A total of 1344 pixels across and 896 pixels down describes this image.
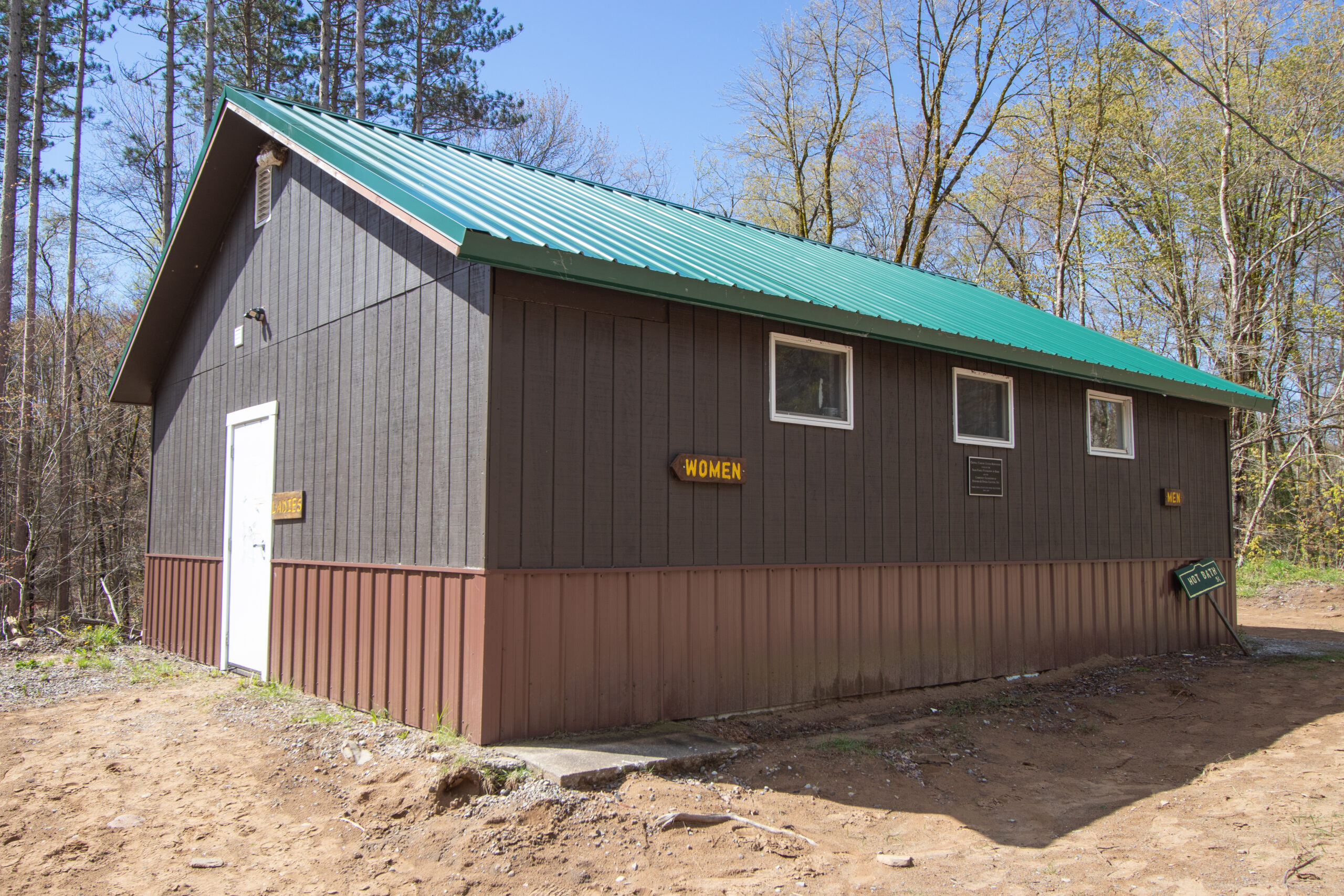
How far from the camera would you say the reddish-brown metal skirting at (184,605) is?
8.81 metres

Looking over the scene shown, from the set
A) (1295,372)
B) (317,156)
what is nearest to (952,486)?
(317,156)

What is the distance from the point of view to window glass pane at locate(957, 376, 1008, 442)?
8406mm

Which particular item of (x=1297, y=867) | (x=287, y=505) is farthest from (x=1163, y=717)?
(x=287, y=505)

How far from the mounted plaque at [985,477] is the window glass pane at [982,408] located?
233 mm

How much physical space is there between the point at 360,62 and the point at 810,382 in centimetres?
1364

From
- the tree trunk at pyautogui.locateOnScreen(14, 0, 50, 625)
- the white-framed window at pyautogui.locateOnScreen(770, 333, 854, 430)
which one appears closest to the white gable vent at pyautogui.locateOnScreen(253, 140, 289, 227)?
the white-framed window at pyautogui.locateOnScreen(770, 333, 854, 430)

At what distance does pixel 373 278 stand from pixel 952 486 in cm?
500

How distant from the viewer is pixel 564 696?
224 inches

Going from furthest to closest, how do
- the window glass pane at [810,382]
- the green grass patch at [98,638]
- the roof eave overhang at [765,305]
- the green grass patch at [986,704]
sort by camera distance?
the green grass patch at [98,638] < the green grass patch at [986,704] < the window glass pane at [810,382] < the roof eave overhang at [765,305]

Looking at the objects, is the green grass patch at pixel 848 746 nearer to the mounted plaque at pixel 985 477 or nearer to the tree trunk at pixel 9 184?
the mounted plaque at pixel 985 477

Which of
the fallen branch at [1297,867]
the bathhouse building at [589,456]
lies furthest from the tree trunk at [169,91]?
the fallen branch at [1297,867]

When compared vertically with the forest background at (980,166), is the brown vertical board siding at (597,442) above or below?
below

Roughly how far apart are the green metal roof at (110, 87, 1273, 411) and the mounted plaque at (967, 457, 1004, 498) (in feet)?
2.98

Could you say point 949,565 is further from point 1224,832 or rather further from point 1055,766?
point 1224,832
